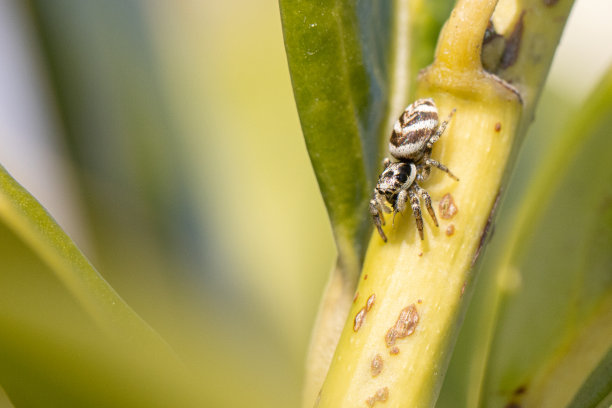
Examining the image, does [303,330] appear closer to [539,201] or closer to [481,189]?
[539,201]

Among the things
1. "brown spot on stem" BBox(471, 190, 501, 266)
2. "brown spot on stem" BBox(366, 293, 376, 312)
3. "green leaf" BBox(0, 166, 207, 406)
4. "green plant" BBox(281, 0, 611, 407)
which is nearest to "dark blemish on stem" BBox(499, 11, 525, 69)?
"green plant" BBox(281, 0, 611, 407)

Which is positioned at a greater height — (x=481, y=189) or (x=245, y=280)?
(x=481, y=189)

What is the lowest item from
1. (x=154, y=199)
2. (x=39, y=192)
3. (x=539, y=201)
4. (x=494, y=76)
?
(x=39, y=192)

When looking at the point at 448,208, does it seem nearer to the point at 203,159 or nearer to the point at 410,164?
the point at 410,164

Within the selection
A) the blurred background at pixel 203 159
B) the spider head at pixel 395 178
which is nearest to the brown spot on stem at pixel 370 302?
the spider head at pixel 395 178

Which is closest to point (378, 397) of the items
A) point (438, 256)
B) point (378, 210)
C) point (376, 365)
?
point (376, 365)

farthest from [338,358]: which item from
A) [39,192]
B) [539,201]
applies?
[39,192]

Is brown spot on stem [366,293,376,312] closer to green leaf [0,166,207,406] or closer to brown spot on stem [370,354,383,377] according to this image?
brown spot on stem [370,354,383,377]

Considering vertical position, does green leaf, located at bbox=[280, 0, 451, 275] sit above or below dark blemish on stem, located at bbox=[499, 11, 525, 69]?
below
